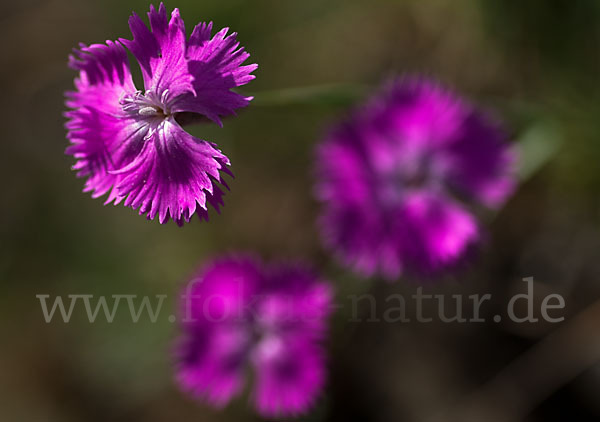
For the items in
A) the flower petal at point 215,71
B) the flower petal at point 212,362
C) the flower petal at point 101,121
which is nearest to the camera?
the flower petal at point 215,71

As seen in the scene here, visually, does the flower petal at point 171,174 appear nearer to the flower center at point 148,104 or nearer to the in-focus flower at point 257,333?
the flower center at point 148,104

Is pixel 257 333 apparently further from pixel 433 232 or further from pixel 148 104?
pixel 148 104

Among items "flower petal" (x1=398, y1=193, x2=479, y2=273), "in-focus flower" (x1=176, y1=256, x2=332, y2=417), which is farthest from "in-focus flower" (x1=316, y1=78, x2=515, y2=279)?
"in-focus flower" (x1=176, y1=256, x2=332, y2=417)

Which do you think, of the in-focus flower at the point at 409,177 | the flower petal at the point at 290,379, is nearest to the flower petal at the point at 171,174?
the in-focus flower at the point at 409,177

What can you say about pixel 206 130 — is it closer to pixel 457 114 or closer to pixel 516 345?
pixel 457 114

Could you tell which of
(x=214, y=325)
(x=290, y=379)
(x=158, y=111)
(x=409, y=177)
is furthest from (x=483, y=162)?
(x=158, y=111)

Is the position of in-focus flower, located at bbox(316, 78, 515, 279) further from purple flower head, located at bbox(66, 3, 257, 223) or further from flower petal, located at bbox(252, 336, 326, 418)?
purple flower head, located at bbox(66, 3, 257, 223)
